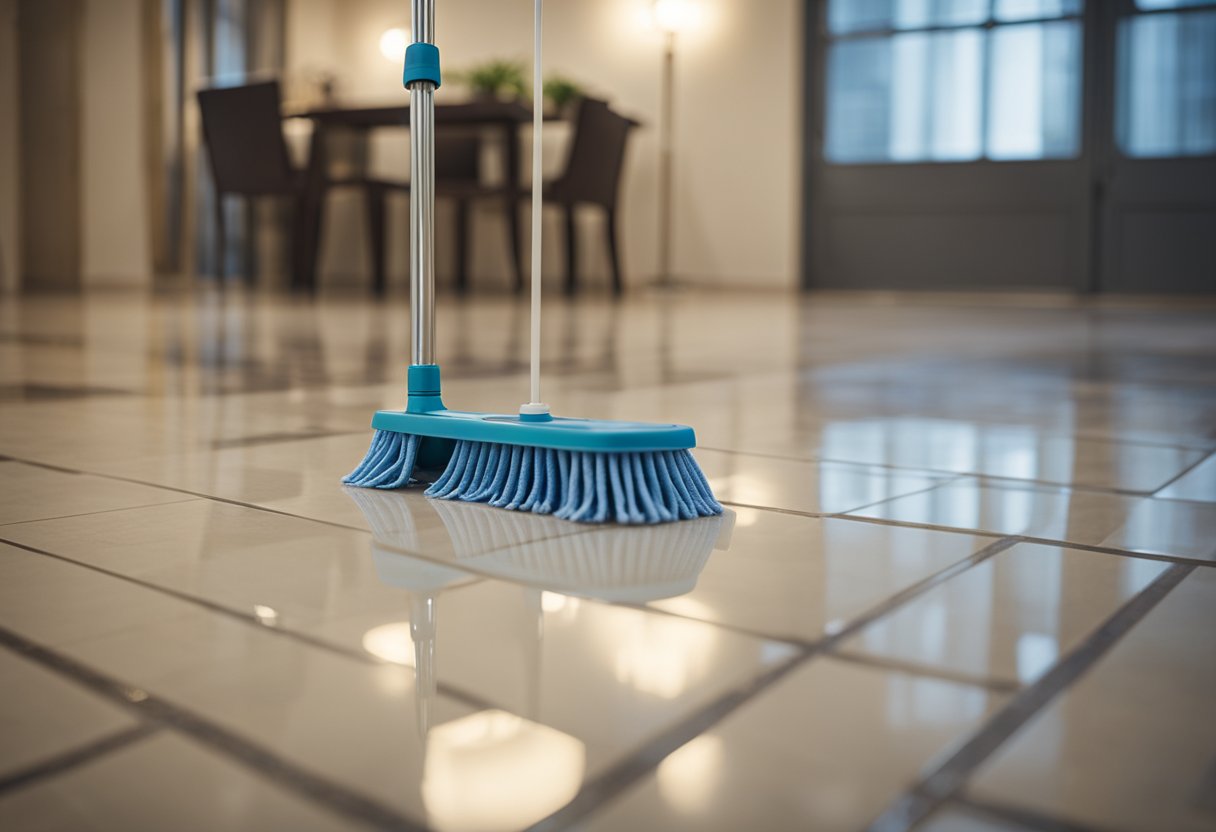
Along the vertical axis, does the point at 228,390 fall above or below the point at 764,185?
below

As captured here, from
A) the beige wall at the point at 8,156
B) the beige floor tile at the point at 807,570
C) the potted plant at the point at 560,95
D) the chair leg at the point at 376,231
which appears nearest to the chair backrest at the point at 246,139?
the chair leg at the point at 376,231

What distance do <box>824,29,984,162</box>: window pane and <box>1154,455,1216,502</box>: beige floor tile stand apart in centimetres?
540

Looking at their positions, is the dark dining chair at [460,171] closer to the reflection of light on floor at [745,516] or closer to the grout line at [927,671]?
the reflection of light on floor at [745,516]

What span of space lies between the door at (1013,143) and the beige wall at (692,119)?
8.1 inches

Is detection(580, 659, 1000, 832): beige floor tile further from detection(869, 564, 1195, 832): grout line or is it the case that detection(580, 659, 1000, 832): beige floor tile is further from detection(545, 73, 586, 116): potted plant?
detection(545, 73, 586, 116): potted plant

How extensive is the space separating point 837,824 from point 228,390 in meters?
1.46

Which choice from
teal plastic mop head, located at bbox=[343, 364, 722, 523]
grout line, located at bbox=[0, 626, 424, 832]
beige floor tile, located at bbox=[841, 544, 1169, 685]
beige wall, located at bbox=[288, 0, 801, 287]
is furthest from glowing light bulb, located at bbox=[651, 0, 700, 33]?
grout line, located at bbox=[0, 626, 424, 832]

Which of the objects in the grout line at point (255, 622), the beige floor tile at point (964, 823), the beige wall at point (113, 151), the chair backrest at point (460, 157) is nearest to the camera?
the beige floor tile at point (964, 823)

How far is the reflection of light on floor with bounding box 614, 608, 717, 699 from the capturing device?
0.51m

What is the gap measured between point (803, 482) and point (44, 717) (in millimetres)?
674

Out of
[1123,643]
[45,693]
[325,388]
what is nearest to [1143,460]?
[1123,643]

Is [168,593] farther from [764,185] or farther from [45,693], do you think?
[764,185]

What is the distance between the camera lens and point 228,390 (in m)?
1.70

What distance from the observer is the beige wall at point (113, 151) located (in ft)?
21.0
